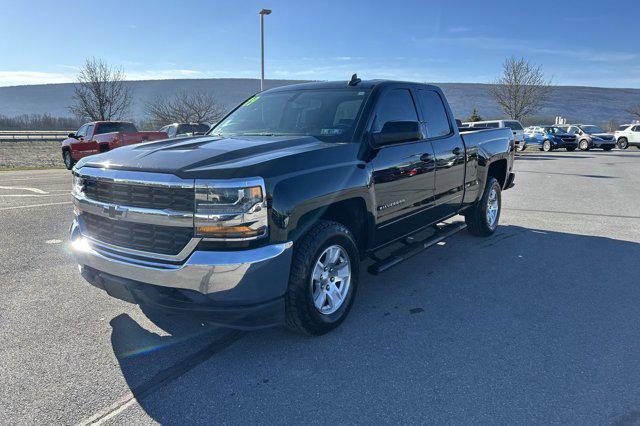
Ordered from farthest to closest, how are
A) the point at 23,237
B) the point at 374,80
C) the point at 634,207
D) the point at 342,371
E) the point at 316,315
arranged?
the point at 634,207
the point at 23,237
the point at 374,80
the point at 316,315
the point at 342,371

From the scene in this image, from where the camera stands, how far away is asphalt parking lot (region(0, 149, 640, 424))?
2.68 m

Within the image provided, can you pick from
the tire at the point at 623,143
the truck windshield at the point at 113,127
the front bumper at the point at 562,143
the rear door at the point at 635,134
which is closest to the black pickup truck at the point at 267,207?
the truck windshield at the point at 113,127

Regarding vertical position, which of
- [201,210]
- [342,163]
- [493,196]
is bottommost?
[493,196]

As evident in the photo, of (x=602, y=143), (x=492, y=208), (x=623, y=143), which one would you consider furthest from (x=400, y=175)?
(x=623, y=143)

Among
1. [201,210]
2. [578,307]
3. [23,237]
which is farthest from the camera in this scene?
[23,237]

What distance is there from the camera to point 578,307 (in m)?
4.14

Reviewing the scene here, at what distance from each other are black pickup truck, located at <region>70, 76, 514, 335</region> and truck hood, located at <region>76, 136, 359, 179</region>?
0.01 meters

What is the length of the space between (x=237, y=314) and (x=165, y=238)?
676 millimetres

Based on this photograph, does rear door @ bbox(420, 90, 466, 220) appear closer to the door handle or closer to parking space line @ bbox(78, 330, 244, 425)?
the door handle

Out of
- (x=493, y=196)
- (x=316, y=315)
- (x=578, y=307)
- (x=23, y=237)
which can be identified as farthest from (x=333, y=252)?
(x=23, y=237)

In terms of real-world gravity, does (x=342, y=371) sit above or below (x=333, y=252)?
below

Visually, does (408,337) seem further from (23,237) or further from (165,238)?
(23,237)

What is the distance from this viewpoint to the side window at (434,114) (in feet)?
16.5

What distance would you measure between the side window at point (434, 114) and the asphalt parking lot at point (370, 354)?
1.52 meters
